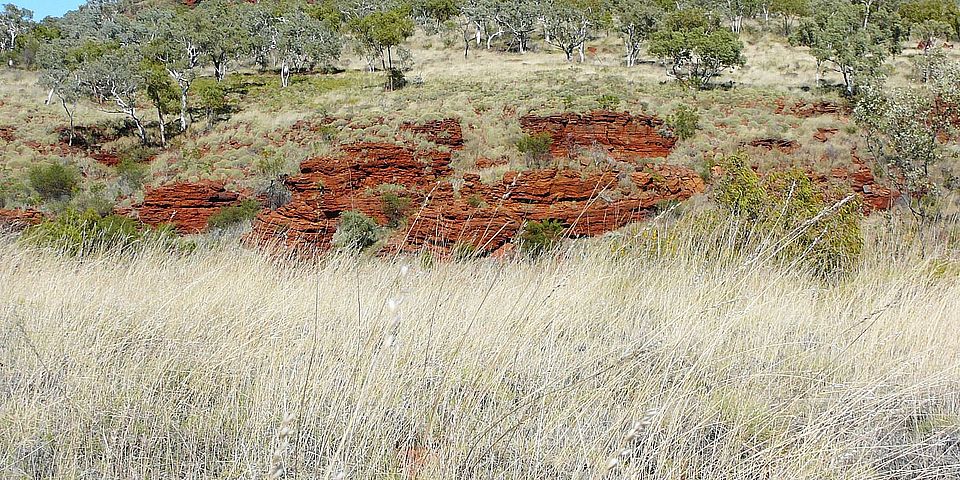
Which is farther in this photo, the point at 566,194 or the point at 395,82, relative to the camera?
the point at 395,82

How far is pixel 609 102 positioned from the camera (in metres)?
26.7

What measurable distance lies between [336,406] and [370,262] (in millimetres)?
2747

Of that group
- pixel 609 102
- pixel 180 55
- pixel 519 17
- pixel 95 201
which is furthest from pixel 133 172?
pixel 519 17

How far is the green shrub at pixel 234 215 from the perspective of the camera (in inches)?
701

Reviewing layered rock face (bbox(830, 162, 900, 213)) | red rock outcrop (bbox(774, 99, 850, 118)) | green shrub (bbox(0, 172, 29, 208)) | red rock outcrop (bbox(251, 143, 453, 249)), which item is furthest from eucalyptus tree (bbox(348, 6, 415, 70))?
layered rock face (bbox(830, 162, 900, 213))

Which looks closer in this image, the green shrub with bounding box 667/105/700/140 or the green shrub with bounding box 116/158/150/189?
the green shrub with bounding box 116/158/150/189

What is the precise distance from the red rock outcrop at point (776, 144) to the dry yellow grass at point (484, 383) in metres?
20.5

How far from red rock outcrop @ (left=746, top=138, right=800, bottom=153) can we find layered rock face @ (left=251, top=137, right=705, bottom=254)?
3.76 meters

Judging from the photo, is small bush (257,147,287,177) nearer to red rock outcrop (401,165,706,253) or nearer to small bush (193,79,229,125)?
red rock outcrop (401,165,706,253)

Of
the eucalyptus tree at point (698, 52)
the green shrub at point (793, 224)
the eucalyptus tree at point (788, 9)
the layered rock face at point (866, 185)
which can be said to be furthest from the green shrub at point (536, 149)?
the eucalyptus tree at point (788, 9)

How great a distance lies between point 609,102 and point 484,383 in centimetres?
2621

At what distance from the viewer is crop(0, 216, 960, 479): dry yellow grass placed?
1590 mm

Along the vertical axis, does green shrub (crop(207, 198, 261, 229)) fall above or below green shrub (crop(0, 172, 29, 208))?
below

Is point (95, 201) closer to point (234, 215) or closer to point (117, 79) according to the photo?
point (234, 215)
